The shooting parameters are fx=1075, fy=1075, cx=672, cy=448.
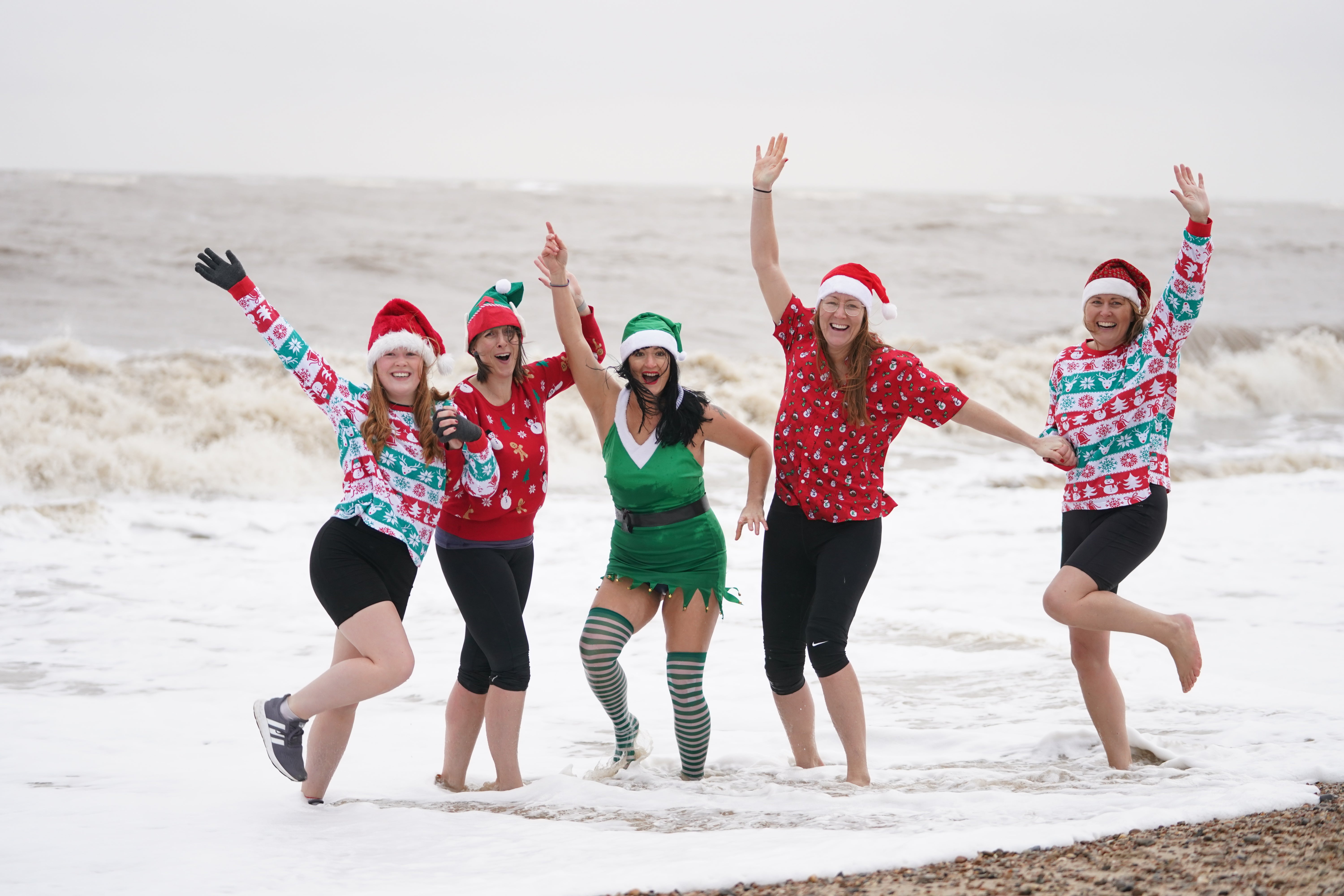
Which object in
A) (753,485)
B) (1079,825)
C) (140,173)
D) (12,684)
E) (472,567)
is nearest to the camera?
(1079,825)

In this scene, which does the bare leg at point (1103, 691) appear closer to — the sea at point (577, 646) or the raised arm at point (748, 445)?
the sea at point (577, 646)

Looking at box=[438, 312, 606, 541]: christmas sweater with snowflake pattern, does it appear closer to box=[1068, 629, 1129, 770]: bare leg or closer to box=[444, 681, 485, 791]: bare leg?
box=[444, 681, 485, 791]: bare leg

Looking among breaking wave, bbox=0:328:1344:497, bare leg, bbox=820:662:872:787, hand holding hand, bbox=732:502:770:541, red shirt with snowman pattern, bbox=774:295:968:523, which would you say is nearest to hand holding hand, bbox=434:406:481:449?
hand holding hand, bbox=732:502:770:541

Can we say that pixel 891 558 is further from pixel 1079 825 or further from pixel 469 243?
pixel 469 243

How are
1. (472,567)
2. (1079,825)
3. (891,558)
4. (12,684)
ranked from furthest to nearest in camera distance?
(891,558)
(12,684)
(472,567)
(1079,825)

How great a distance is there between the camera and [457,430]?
376 centimetres

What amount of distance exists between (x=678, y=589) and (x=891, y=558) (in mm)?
5060

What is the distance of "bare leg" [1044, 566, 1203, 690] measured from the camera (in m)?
3.97

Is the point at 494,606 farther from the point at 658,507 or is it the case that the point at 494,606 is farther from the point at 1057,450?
the point at 1057,450

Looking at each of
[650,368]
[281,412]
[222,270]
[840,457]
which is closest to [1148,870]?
[840,457]

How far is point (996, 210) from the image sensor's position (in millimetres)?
57219

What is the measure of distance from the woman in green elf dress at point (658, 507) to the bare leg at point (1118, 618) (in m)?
1.16

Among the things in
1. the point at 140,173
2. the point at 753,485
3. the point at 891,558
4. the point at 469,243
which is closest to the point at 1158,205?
the point at 469,243

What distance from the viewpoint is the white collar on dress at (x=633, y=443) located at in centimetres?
420
